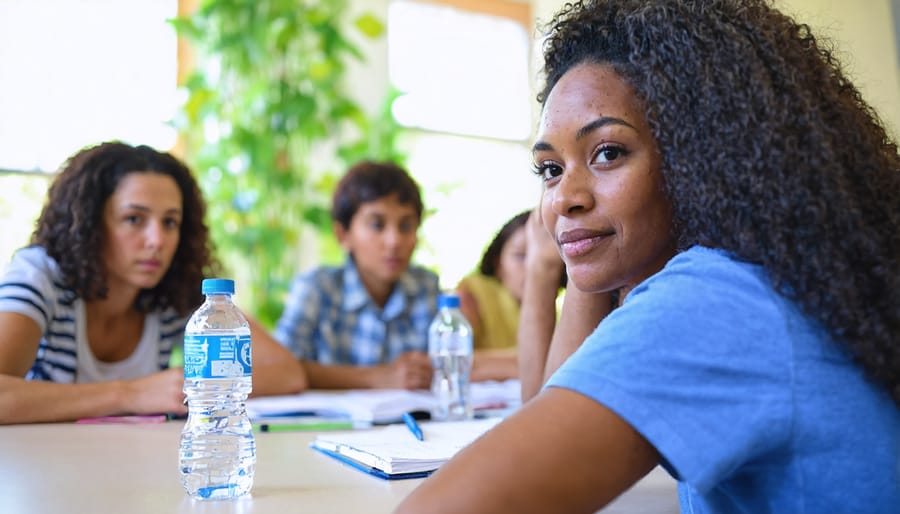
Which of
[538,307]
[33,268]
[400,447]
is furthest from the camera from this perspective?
[33,268]

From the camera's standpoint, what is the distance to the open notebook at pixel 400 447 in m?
0.89

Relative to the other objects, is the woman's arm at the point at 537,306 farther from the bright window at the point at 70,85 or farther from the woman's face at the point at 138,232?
the bright window at the point at 70,85

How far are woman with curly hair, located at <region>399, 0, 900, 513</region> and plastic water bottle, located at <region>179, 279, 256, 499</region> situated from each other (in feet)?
1.19

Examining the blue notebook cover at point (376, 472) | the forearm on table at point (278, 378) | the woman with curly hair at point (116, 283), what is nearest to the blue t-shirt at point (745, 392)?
the blue notebook cover at point (376, 472)

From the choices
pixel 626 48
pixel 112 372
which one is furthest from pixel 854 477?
pixel 112 372

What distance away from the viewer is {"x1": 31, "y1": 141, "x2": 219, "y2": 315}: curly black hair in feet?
5.68

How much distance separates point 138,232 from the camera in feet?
5.99

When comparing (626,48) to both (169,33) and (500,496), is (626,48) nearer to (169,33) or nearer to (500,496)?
(500,496)

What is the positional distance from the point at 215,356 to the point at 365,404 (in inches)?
27.3

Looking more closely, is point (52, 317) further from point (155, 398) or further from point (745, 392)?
point (745, 392)

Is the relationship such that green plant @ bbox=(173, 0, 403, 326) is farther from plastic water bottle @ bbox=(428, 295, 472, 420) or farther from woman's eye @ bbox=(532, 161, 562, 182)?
woman's eye @ bbox=(532, 161, 562, 182)

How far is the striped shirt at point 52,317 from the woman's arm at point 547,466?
4.32ft

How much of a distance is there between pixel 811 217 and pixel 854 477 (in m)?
0.20

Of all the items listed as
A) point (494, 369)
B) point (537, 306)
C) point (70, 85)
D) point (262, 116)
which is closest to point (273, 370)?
point (494, 369)
